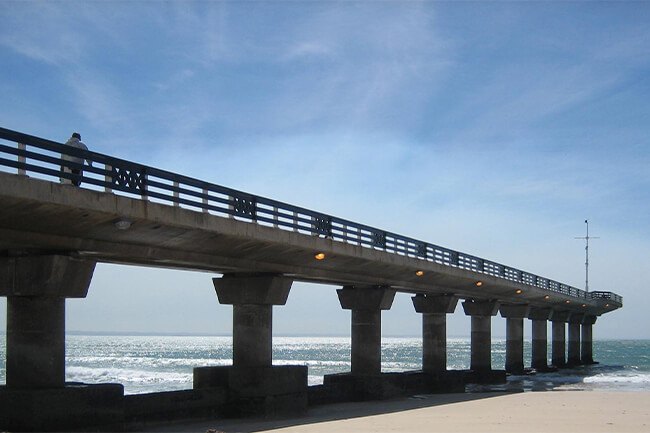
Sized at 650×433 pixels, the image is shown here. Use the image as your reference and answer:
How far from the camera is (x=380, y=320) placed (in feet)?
107

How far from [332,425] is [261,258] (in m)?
6.30

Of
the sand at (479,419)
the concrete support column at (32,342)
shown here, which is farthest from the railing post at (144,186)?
the sand at (479,419)

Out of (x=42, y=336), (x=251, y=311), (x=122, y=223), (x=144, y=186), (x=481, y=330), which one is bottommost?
(x=481, y=330)

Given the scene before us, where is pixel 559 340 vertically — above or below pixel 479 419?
below

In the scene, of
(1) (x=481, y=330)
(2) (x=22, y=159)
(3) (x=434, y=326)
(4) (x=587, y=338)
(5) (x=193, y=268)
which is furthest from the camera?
(4) (x=587, y=338)

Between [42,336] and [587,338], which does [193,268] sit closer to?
[42,336]

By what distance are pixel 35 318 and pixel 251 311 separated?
8518 mm

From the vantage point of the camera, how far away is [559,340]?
73.3 meters

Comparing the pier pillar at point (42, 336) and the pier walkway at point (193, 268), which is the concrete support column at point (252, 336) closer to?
the pier walkway at point (193, 268)

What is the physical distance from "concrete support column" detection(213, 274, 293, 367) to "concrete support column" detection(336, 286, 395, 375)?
816cm

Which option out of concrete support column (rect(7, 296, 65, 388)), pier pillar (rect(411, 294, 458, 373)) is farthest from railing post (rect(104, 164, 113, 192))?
pier pillar (rect(411, 294, 458, 373))

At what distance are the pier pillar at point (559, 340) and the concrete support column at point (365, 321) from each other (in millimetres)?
43475

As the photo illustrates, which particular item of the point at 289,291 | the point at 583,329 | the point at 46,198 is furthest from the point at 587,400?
the point at 583,329

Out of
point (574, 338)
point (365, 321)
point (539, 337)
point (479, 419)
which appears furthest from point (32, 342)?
point (574, 338)
